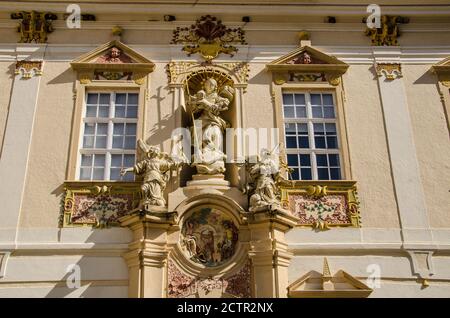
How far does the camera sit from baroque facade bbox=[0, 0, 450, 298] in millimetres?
8203

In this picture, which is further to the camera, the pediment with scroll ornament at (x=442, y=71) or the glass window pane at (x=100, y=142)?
the pediment with scroll ornament at (x=442, y=71)

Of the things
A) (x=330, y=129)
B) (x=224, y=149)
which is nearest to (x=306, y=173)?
(x=330, y=129)

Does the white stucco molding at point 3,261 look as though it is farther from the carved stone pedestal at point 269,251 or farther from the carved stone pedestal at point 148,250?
the carved stone pedestal at point 269,251

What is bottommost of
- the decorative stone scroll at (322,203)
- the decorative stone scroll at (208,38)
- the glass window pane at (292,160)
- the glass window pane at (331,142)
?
the decorative stone scroll at (322,203)

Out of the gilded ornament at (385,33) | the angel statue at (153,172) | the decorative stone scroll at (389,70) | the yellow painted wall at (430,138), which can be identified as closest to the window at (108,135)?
the angel statue at (153,172)

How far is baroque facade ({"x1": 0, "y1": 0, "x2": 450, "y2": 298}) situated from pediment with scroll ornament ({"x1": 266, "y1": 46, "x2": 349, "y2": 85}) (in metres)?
0.03

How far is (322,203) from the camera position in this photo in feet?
29.0

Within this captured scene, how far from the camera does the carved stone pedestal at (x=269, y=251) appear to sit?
7.97 m

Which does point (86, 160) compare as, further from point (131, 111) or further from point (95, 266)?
point (95, 266)

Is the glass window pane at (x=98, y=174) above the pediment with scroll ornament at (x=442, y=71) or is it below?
below

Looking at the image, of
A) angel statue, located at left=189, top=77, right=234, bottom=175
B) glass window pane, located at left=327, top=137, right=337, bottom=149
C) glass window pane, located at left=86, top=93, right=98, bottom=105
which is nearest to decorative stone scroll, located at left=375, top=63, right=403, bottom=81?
glass window pane, located at left=327, top=137, right=337, bottom=149

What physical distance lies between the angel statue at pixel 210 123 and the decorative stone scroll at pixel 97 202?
119cm

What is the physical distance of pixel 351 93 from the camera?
32.0 ft

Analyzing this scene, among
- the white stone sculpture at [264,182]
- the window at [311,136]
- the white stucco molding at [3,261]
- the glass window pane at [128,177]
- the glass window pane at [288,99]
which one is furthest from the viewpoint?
the glass window pane at [288,99]
